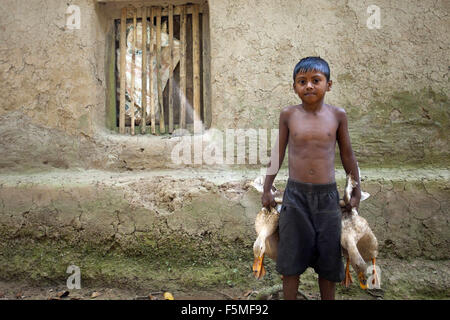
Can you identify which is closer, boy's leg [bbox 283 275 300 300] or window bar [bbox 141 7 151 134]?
boy's leg [bbox 283 275 300 300]

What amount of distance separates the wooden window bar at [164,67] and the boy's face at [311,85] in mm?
1499

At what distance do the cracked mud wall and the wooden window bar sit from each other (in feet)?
0.70

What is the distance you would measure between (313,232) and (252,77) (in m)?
1.52

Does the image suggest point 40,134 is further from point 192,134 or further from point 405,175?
point 405,175

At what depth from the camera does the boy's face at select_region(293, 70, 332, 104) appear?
161 centimetres

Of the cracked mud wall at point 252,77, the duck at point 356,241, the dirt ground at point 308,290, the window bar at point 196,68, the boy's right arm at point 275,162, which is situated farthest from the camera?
the window bar at point 196,68

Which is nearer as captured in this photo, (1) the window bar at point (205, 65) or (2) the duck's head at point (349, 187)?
(2) the duck's head at point (349, 187)

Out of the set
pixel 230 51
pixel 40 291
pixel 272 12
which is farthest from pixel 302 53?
pixel 40 291

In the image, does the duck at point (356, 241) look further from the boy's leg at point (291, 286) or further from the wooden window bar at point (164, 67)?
the wooden window bar at point (164, 67)

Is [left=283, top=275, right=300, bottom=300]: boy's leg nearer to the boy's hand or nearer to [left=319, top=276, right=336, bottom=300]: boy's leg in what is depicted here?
[left=319, top=276, right=336, bottom=300]: boy's leg

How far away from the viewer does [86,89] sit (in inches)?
113

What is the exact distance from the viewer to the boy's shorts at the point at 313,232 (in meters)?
1.63

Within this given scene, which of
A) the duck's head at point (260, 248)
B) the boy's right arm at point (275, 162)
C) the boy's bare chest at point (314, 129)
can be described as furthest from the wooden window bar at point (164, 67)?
the duck's head at point (260, 248)

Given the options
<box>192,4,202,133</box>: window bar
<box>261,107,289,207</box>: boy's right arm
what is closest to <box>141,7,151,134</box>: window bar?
<box>192,4,202,133</box>: window bar
